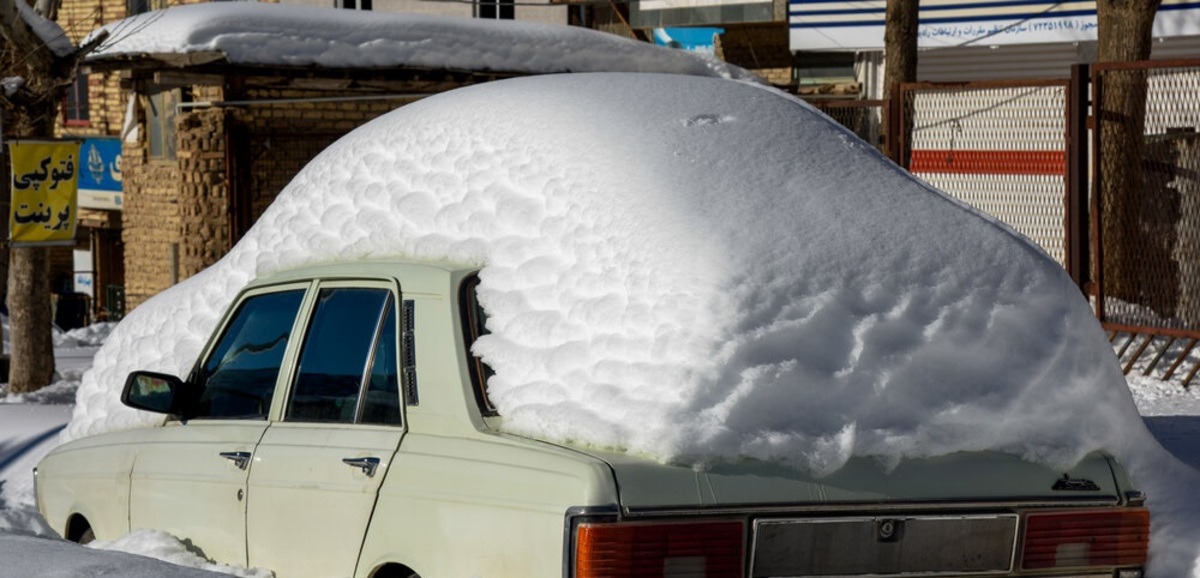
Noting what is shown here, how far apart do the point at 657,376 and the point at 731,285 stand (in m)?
→ 0.30

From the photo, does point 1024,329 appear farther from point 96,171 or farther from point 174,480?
point 96,171

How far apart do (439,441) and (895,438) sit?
1121 mm

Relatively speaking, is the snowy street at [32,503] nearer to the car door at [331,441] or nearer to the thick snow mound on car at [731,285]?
the car door at [331,441]

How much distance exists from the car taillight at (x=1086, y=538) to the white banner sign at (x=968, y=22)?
623 inches

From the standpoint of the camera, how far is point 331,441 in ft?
16.3

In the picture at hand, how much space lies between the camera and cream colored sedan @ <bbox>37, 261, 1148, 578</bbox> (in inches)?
162

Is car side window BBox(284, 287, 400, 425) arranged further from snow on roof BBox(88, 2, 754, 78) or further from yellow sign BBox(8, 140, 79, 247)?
snow on roof BBox(88, 2, 754, 78)

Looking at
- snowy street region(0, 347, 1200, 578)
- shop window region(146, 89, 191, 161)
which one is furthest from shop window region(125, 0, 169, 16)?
snowy street region(0, 347, 1200, 578)

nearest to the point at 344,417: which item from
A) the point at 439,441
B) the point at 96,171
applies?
the point at 439,441

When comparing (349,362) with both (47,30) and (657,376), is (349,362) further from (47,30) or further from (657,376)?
(47,30)

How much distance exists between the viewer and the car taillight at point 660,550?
4020 millimetres

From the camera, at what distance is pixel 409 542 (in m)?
4.56

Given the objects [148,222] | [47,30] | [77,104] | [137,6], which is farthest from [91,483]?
[77,104]

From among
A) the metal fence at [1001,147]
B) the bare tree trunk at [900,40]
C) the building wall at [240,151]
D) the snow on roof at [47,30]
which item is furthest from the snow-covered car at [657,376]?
the building wall at [240,151]
